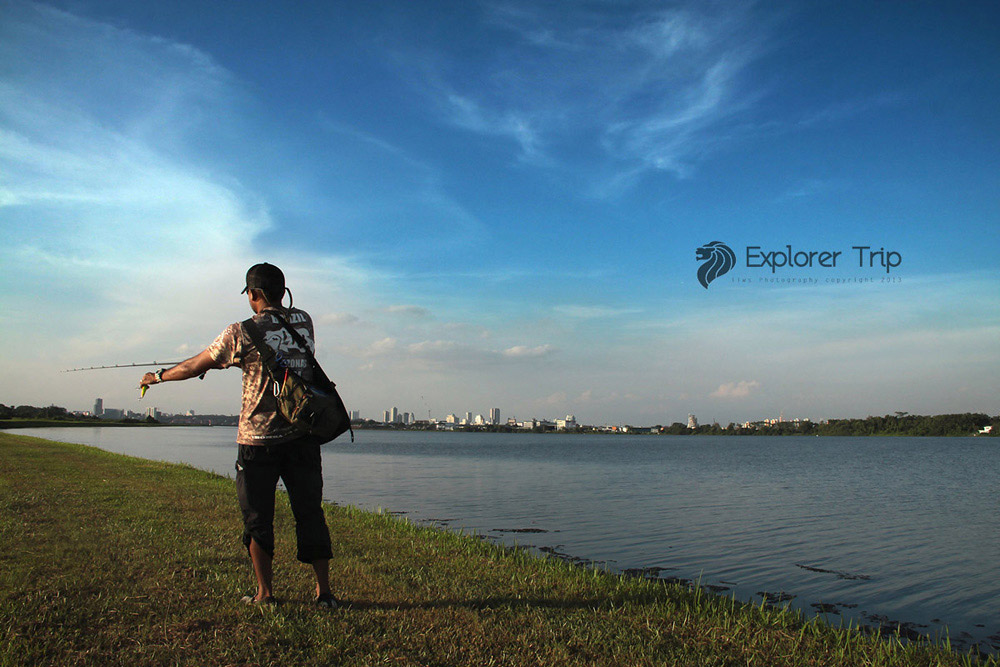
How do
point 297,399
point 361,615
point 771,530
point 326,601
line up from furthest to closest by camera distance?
point 771,530, point 326,601, point 361,615, point 297,399

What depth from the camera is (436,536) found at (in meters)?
9.85

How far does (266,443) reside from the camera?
15.4 ft

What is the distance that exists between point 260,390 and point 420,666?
2214 mm

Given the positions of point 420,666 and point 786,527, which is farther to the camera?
point 786,527

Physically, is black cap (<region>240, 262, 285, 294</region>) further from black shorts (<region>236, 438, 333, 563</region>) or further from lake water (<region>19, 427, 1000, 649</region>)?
lake water (<region>19, 427, 1000, 649</region>)

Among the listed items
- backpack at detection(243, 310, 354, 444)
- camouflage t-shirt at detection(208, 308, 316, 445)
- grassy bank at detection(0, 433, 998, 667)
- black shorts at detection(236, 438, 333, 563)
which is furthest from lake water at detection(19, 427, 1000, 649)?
camouflage t-shirt at detection(208, 308, 316, 445)

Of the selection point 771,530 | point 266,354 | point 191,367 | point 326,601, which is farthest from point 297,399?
point 771,530

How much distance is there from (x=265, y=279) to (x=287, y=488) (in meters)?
1.59

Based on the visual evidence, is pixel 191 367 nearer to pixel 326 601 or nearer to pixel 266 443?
pixel 266 443

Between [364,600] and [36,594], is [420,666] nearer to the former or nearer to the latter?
[364,600]

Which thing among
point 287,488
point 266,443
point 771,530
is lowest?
point 771,530

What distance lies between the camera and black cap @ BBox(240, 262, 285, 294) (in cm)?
494

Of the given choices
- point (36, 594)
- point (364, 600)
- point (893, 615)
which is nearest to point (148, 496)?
point (36, 594)

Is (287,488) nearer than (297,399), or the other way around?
(297,399)
